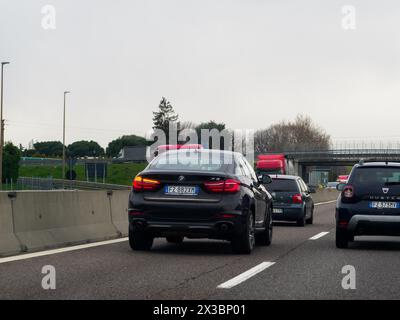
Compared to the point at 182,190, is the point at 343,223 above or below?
below

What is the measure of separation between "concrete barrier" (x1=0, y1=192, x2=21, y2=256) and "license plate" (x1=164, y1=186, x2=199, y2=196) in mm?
2269

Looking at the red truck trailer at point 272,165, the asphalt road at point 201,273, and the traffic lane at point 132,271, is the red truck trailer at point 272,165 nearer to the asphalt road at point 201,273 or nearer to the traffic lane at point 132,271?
the asphalt road at point 201,273

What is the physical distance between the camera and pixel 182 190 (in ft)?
39.7

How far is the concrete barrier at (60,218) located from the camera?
12414mm

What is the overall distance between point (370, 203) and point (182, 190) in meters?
3.66

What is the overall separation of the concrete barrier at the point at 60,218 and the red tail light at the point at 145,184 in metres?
1.68

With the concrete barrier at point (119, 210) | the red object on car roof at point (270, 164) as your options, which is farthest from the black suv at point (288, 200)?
the red object on car roof at point (270, 164)

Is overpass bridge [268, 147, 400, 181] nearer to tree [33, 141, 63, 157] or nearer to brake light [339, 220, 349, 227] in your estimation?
tree [33, 141, 63, 157]

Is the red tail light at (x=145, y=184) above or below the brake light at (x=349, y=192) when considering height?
above

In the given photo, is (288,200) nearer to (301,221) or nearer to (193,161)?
(301,221)

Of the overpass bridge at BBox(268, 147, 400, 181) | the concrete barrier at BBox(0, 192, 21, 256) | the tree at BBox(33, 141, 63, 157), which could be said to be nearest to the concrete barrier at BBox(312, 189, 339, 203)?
the concrete barrier at BBox(0, 192, 21, 256)

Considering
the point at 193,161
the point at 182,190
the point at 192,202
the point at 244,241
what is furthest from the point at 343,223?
the point at 182,190

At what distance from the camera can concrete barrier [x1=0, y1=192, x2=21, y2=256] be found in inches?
461
